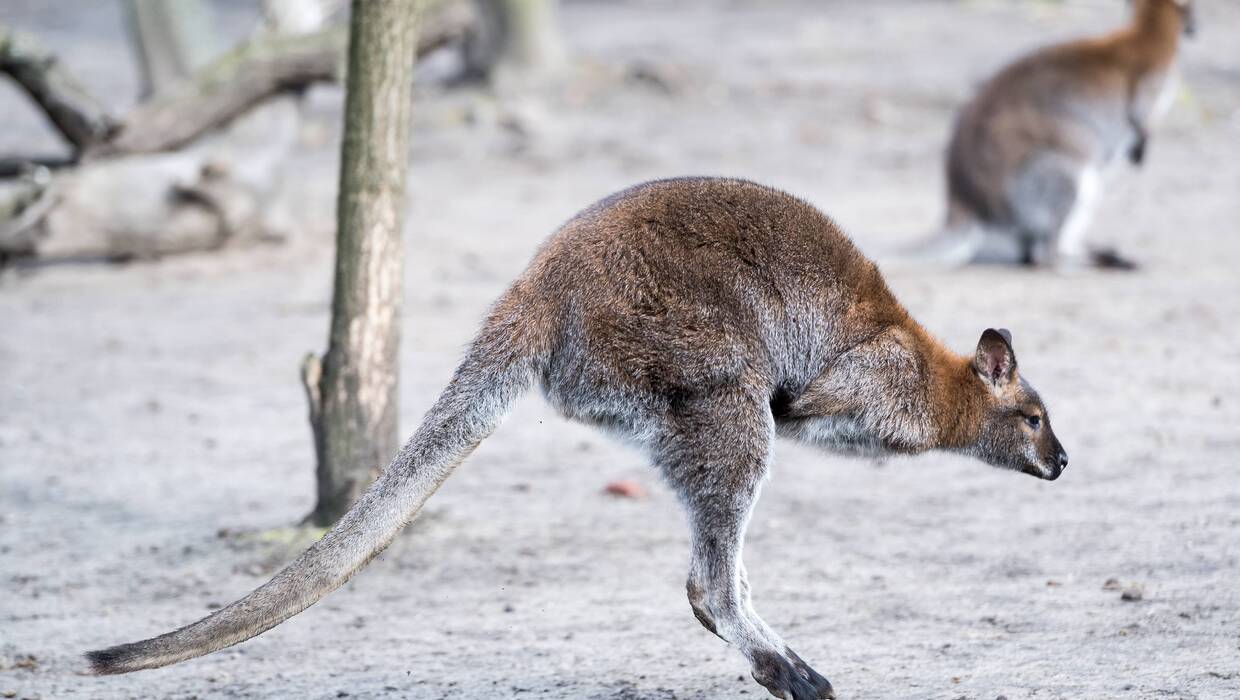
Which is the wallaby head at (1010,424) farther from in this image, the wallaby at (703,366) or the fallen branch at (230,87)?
the fallen branch at (230,87)

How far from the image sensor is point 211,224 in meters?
9.72

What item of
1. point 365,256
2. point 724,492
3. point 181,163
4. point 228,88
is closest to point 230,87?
point 228,88

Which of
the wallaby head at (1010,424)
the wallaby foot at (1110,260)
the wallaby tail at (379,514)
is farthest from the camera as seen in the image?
the wallaby foot at (1110,260)

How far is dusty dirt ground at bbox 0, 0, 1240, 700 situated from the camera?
167 inches

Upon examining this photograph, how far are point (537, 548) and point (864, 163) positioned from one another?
8075 millimetres

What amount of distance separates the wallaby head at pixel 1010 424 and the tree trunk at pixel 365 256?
2.11 m

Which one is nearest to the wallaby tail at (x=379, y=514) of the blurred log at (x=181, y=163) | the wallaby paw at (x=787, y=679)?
the wallaby paw at (x=787, y=679)

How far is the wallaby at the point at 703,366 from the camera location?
376 centimetres

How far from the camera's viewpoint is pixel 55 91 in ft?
30.6

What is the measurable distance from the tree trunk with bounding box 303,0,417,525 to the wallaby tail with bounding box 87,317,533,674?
1287 mm

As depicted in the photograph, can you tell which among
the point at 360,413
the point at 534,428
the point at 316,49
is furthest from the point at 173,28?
the point at 360,413

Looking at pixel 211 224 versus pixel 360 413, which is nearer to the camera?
pixel 360 413

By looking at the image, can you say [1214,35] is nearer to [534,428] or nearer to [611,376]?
[534,428]

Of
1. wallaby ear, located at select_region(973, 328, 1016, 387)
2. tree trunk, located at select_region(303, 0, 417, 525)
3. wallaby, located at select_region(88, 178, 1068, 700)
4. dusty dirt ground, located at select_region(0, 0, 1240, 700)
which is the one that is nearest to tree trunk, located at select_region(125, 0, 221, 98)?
dusty dirt ground, located at select_region(0, 0, 1240, 700)
